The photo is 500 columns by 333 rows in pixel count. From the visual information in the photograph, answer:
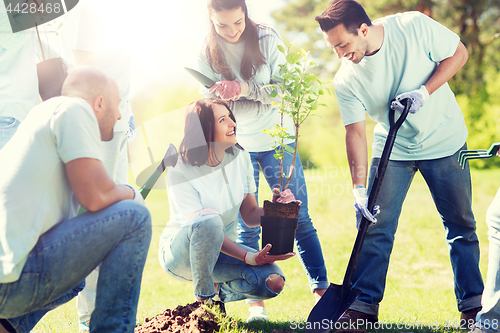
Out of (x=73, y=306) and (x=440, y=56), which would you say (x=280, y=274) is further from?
(x=73, y=306)

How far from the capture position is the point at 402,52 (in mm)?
2439

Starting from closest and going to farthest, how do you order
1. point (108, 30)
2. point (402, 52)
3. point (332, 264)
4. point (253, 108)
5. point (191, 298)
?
point (108, 30) → point (402, 52) → point (253, 108) → point (191, 298) → point (332, 264)

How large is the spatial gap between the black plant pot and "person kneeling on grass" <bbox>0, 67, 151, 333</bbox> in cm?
77

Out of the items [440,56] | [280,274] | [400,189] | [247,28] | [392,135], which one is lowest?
[280,274]

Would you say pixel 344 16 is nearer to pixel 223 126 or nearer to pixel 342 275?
pixel 223 126

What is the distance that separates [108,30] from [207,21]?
1.99 feet

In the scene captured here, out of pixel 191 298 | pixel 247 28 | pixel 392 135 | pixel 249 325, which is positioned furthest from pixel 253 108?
pixel 191 298

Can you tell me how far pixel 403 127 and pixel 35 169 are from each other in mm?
2001

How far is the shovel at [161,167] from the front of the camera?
2.34 m

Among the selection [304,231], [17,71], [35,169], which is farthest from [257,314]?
[17,71]

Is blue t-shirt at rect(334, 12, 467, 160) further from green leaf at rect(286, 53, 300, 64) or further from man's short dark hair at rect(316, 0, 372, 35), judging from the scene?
green leaf at rect(286, 53, 300, 64)

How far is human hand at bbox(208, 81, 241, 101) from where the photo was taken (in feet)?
8.03

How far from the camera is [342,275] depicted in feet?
16.9

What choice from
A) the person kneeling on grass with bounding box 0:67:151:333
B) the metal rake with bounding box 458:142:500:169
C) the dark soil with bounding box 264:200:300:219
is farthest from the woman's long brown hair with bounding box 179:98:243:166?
the metal rake with bounding box 458:142:500:169
